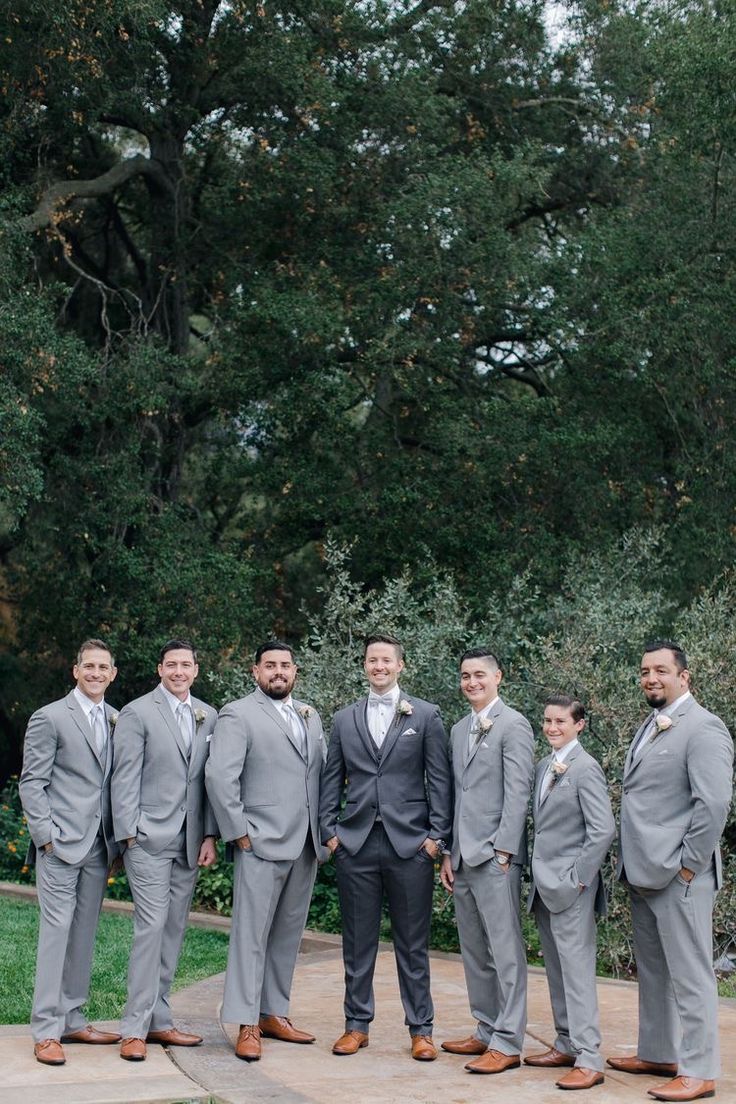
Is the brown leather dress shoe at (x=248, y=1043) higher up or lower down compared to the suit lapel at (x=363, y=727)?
lower down

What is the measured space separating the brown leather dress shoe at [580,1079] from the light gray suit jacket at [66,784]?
2.36 m

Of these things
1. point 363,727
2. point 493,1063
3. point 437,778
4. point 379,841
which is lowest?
point 493,1063

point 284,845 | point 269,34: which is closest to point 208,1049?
point 284,845

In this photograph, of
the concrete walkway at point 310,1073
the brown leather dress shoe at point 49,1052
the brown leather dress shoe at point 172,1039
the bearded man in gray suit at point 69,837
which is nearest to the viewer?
the concrete walkway at point 310,1073

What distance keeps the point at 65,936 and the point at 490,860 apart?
2.03 meters

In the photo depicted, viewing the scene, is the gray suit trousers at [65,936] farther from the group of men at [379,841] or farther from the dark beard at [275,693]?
the dark beard at [275,693]

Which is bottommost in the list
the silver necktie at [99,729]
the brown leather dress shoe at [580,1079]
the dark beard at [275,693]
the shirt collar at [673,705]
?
the brown leather dress shoe at [580,1079]

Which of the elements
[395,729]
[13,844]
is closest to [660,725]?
[395,729]

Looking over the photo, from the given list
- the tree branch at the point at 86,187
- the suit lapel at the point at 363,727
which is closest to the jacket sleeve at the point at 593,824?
the suit lapel at the point at 363,727

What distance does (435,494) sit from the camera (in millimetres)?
15086

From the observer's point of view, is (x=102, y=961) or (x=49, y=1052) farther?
(x=102, y=961)

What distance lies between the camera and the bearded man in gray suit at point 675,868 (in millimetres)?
6051

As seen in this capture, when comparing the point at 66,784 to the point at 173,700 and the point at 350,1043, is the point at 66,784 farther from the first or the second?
the point at 350,1043

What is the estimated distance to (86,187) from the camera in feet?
51.6
